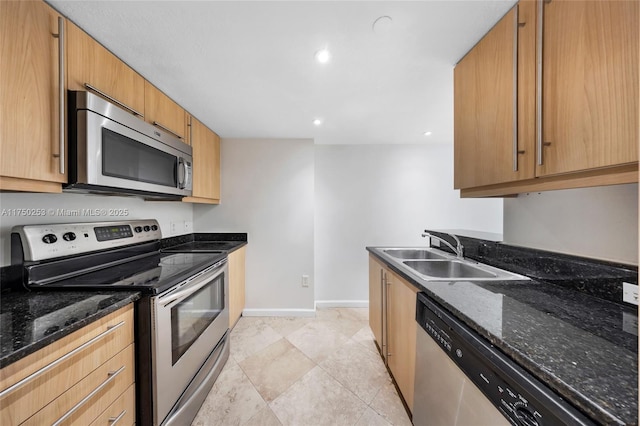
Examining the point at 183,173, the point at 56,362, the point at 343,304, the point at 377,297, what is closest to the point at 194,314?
the point at 56,362

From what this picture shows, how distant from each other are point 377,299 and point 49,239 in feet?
7.11

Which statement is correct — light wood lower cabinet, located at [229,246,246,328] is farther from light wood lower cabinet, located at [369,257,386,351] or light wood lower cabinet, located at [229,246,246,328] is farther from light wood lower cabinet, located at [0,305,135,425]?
light wood lower cabinet, located at [369,257,386,351]

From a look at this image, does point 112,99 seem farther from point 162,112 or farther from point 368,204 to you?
point 368,204

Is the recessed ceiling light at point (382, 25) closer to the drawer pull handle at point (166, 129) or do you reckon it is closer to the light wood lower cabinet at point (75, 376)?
the drawer pull handle at point (166, 129)

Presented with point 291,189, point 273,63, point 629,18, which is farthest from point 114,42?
point 629,18

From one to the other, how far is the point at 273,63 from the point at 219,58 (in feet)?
1.01

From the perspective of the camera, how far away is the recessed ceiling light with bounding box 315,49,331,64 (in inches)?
48.3

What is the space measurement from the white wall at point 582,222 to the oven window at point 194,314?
211 cm

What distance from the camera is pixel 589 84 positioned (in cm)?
74

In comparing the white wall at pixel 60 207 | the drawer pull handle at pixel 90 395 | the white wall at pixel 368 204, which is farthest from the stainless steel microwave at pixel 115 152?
the white wall at pixel 368 204

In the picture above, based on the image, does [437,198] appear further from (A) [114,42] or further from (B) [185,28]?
(A) [114,42]

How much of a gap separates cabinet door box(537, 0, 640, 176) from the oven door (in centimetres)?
185

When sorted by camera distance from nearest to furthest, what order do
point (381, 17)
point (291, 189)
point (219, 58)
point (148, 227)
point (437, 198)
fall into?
point (381, 17) → point (219, 58) → point (148, 227) → point (291, 189) → point (437, 198)

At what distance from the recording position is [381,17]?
3.35 ft
